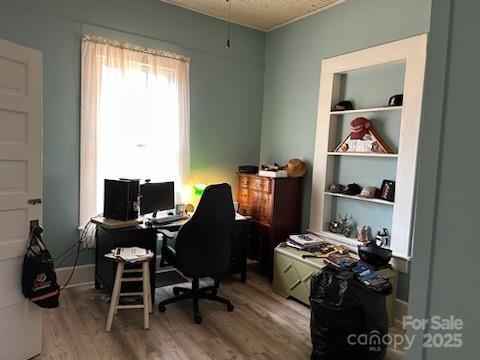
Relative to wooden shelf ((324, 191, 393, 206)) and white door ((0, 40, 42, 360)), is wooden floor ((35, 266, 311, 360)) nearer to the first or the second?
white door ((0, 40, 42, 360))

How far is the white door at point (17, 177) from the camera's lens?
205 centimetres

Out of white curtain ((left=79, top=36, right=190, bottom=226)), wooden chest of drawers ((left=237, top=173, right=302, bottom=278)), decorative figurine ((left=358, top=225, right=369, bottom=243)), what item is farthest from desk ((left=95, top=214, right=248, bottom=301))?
decorative figurine ((left=358, top=225, right=369, bottom=243))

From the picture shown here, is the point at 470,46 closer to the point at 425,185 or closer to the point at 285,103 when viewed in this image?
the point at 425,185

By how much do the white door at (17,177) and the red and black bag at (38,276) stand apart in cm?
5

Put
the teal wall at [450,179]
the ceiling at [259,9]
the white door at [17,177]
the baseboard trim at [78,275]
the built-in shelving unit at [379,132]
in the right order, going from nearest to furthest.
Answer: the teal wall at [450,179] → the white door at [17,177] → the built-in shelving unit at [379,132] → the baseboard trim at [78,275] → the ceiling at [259,9]

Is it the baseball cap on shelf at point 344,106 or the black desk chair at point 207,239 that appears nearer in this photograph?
the black desk chair at point 207,239

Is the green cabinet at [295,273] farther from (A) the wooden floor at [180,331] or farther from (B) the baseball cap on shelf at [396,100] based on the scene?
(B) the baseball cap on shelf at [396,100]

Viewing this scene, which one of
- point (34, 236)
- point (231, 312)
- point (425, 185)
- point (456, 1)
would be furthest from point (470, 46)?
point (231, 312)

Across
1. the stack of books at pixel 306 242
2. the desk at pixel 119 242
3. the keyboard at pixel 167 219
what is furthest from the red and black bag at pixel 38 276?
the stack of books at pixel 306 242

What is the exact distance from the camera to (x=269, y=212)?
3.87 metres

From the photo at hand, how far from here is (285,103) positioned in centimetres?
430

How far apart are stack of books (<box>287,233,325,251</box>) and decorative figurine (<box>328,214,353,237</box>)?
0.66ft

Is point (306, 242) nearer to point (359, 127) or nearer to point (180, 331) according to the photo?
point (359, 127)

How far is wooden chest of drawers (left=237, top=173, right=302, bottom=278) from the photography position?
3.86m
